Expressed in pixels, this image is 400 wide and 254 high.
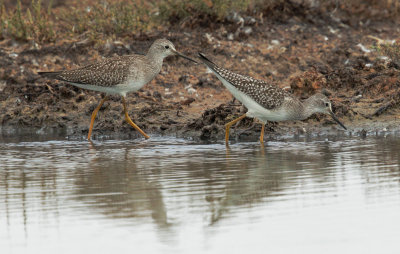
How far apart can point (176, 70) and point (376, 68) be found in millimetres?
3846

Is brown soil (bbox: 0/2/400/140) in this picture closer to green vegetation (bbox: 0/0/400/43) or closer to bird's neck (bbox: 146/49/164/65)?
green vegetation (bbox: 0/0/400/43)

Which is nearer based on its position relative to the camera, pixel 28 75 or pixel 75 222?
pixel 75 222

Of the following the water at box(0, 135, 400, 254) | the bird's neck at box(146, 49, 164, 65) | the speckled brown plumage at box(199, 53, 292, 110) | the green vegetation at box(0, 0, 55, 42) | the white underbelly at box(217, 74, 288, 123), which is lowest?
the water at box(0, 135, 400, 254)

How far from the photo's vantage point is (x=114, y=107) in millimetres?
12906

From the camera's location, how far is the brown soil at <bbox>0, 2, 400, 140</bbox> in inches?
458

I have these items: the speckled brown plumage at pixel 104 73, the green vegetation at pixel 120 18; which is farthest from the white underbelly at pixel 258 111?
the green vegetation at pixel 120 18

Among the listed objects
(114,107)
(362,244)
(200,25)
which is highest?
(200,25)

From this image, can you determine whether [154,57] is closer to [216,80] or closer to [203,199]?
[216,80]

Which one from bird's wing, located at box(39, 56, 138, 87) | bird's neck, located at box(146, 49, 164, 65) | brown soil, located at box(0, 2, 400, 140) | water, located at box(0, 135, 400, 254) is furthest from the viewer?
bird's neck, located at box(146, 49, 164, 65)

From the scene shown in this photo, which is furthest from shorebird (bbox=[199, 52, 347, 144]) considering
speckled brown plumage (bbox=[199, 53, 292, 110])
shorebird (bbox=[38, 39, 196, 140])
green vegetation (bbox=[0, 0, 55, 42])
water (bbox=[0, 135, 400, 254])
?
green vegetation (bbox=[0, 0, 55, 42])

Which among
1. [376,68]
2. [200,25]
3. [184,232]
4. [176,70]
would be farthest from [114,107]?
[184,232]

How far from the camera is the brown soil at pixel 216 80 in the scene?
38.2 ft

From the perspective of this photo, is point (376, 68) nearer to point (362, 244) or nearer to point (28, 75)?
point (28, 75)

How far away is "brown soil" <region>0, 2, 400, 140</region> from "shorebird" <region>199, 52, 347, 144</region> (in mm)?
640
